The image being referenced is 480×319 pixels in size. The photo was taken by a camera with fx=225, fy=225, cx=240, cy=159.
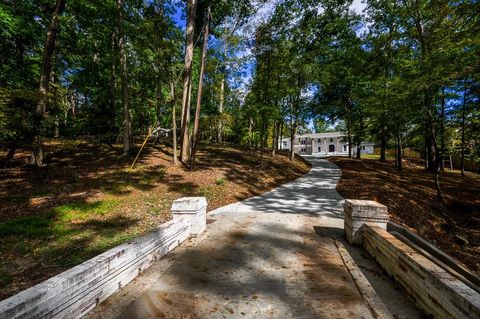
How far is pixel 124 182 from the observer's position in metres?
9.41

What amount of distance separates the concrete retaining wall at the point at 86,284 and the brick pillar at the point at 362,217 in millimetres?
3748

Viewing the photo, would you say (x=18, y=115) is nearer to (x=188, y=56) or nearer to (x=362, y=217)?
(x=188, y=56)

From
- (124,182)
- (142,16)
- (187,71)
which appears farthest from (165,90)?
(124,182)

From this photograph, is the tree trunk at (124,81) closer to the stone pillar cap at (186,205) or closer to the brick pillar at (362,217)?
the stone pillar cap at (186,205)

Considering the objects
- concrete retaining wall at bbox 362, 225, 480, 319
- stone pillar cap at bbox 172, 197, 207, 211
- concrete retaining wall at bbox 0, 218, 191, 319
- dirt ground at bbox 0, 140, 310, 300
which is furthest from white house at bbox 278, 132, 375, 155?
concrete retaining wall at bbox 0, 218, 191, 319

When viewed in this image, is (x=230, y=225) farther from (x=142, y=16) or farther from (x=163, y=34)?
(x=142, y=16)

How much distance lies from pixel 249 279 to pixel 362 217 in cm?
275

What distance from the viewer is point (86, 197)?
25.6 ft

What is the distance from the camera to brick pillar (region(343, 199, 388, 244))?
14.7 ft

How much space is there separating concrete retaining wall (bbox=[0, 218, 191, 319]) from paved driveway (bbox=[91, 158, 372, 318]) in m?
0.16

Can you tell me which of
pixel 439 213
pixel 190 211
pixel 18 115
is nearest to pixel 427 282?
pixel 190 211

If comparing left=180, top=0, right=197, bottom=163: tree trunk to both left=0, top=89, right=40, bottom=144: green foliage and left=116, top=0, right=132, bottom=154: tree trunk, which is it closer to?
left=116, top=0, right=132, bottom=154: tree trunk

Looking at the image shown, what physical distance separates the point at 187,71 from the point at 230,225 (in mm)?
8996

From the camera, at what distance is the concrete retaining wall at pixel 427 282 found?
2.01 m
